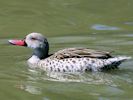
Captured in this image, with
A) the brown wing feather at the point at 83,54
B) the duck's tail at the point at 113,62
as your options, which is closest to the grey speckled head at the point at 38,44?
the brown wing feather at the point at 83,54

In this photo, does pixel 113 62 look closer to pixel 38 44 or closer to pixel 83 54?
pixel 83 54

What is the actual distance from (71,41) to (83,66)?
2.48m

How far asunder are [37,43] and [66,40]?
1699 mm

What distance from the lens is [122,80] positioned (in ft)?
34.1

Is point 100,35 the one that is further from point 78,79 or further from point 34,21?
point 78,79

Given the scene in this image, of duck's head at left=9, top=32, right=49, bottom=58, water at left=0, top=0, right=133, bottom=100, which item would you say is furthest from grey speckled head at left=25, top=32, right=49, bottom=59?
water at left=0, top=0, right=133, bottom=100

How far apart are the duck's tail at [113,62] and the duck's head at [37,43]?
52.7 inches

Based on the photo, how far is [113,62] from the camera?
11047 mm

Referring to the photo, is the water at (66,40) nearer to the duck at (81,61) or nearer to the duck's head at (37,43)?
the duck at (81,61)

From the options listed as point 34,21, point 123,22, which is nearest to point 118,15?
point 123,22

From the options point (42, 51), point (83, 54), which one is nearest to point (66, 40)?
point (42, 51)

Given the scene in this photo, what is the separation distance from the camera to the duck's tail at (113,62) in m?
11.0

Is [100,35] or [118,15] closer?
[100,35]

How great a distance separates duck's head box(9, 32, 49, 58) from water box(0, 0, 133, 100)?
33cm
